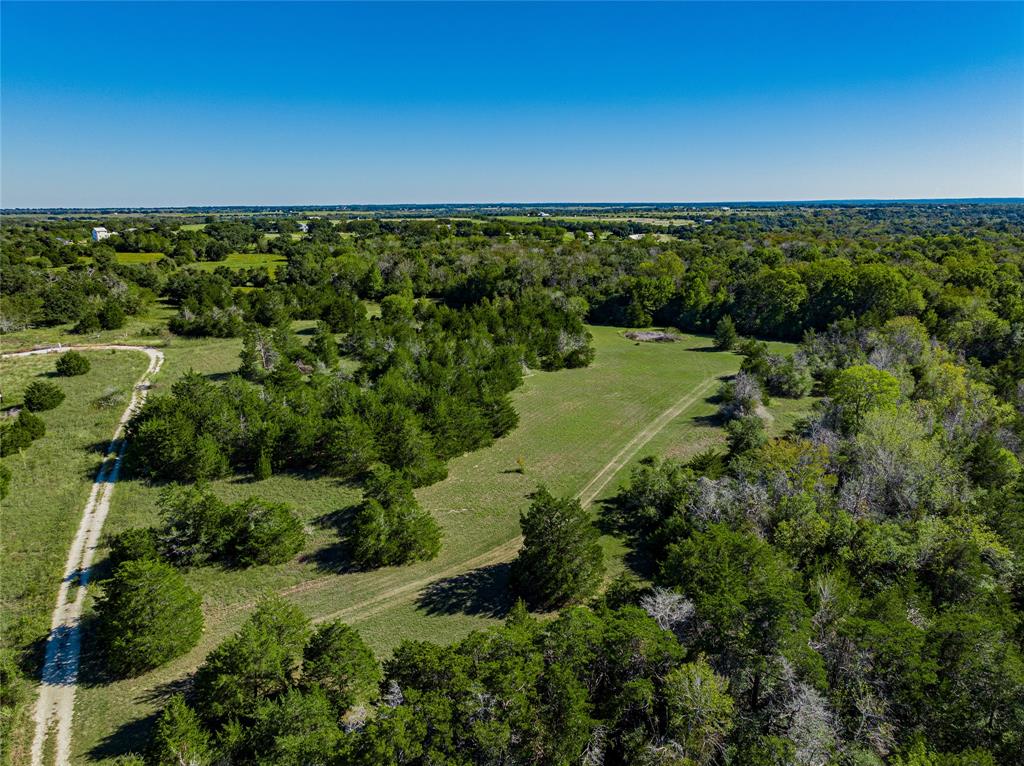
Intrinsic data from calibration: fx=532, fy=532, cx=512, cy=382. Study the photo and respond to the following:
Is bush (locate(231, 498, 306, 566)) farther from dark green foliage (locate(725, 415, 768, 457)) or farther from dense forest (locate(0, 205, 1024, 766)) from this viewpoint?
dark green foliage (locate(725, 415, 768, 457))

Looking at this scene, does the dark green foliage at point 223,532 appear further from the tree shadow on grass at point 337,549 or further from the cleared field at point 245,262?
the cleared field at point 245,262

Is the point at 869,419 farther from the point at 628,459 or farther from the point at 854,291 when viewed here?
the point at 854,291

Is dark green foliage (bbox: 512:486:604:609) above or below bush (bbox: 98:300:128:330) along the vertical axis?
below

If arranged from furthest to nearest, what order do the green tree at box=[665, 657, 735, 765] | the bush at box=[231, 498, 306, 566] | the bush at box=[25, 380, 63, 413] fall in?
the bush at box=[25, 380, 63, 413]
the bush at box=[231, 498, 306, 566]
the green tree at box=[665, 657, 735, 765]

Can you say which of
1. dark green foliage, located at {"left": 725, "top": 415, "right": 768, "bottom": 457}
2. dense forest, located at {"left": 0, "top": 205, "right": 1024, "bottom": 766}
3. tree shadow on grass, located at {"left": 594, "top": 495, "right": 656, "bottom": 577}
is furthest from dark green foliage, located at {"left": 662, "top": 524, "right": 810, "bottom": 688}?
dark green foliage, located at {"left": 725, "top": 415, "right": 768, "bottom": 457}

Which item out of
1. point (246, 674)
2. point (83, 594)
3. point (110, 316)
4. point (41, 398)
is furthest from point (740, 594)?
point (110, 316)
